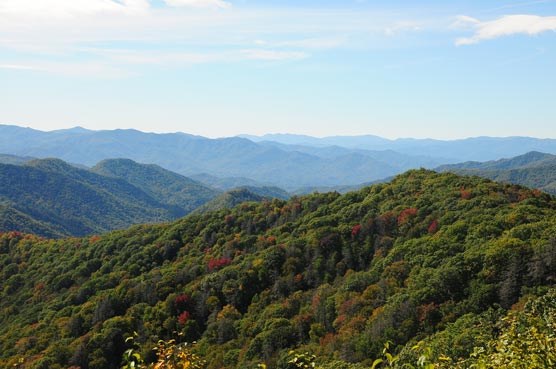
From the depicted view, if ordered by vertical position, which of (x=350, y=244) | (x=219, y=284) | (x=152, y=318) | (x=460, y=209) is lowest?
(x=152, y=318)

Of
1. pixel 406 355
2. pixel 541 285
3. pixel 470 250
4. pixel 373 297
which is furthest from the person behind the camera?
pixel 373 297

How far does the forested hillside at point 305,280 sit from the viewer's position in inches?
1531

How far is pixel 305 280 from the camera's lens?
60344 millimetres

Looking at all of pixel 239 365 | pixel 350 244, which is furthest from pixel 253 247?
pixel 239 365

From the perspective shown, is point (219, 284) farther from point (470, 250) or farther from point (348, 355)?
point (470, 250)

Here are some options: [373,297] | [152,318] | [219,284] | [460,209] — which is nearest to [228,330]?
[219,284]

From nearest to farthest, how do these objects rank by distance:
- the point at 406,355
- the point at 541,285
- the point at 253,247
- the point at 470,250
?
the point at 406,355, the point at 541,285, the point at 470,250, the point at 253,247

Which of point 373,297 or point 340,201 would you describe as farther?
point 340,201

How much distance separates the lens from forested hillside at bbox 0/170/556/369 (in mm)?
38875

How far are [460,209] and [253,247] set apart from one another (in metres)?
30.6

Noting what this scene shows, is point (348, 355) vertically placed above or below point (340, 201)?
below

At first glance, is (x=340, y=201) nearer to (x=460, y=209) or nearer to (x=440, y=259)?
(x=460, y=209)

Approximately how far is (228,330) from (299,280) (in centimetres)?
1055

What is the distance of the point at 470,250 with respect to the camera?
43.9 meters
